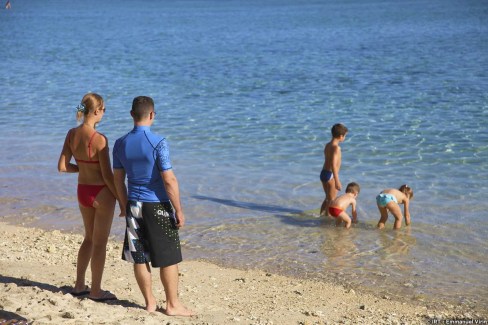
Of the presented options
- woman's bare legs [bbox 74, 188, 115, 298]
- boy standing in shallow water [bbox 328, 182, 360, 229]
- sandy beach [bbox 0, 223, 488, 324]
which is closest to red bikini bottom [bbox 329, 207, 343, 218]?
boy standing in shallow water [bbox 328, 182, 360, 229]

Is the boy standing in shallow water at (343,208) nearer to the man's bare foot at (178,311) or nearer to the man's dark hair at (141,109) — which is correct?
the man's bare foot at (178,311)

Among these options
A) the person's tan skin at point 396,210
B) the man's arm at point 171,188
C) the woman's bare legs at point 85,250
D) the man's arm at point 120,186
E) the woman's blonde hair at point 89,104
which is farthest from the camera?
the person's tan skin at point 396,210

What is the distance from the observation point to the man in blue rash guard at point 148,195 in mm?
5277

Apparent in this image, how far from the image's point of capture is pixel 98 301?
19.1 feet

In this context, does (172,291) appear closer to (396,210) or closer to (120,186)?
(120,186)

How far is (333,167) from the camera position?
9781mm

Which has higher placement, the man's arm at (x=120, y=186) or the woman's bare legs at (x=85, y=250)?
→ the man's arm at (x=120, y=186)

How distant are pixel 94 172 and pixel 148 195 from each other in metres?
0.54

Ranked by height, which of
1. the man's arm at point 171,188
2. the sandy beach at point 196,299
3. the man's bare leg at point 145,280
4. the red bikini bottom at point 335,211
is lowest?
the sandy beach at point 196,299

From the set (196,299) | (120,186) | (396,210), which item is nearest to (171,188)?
(120,186)

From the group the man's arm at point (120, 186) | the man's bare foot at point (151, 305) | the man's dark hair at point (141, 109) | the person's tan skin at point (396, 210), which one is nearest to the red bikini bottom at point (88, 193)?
the man's arm at point (120, 186)

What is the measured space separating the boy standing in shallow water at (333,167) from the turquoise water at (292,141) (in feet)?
0.96

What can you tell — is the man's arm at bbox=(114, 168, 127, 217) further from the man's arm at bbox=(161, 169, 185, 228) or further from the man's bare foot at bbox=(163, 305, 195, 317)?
the man's bare foot at bbox=(163, 305, 195, 317)

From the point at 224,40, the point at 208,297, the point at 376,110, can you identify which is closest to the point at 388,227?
the point at 208,297
